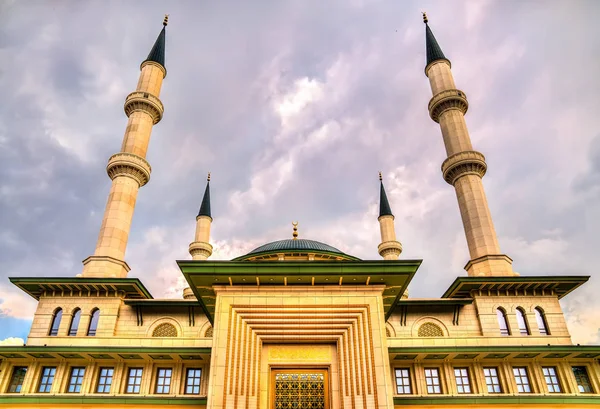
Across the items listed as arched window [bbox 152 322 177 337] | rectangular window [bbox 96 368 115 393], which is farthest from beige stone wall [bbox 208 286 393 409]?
arched window [bbox 152 322 177 337]

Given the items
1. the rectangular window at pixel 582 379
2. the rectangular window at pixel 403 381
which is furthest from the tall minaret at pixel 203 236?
the rectangular window at pixel 582 379

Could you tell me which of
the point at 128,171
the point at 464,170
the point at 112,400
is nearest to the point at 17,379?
the point at 112,400

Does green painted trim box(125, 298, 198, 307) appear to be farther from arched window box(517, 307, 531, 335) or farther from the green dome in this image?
arched window box(517, 307, 531, 335)

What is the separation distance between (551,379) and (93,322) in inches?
961

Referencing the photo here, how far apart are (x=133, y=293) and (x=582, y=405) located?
77.4ft

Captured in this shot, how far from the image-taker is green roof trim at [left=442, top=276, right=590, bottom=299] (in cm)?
2311

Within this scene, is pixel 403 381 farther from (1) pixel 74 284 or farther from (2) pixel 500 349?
(1) pixel 74 284

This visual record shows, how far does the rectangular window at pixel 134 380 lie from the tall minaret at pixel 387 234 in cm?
2666

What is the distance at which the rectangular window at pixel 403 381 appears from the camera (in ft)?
68.5

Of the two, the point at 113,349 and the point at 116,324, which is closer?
the point at 113,349

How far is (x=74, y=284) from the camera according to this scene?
927 inches

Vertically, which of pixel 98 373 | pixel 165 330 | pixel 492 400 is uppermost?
pixel 165 330

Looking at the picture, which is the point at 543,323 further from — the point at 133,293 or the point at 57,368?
the point at 57,368

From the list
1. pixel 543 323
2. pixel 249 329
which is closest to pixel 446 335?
pixel 543 323
